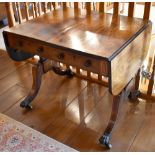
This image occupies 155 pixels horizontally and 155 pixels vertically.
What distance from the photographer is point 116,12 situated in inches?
65.9

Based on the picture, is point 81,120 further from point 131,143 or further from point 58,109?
point 131,143

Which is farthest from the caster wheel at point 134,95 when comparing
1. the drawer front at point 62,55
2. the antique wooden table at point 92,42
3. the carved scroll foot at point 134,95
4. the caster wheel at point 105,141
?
the drawer front at point 62,55

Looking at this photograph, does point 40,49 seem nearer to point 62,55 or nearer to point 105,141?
point 62,55

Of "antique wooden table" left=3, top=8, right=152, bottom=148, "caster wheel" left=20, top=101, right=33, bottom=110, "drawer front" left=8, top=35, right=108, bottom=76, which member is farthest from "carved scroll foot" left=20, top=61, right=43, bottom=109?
"drawer front" left=8, top=35, right=108, bottom=76

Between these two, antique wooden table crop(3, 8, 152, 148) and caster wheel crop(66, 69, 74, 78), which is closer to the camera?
antique wooden table crop(3, 8, 152, 148)

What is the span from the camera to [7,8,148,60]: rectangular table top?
1.23 m

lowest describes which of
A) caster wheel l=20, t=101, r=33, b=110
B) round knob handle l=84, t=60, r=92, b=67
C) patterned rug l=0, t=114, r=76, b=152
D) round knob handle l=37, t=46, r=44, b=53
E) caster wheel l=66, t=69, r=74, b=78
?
patterned rug l=0, t=114, r=76, b=152

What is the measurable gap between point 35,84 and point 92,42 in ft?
2.47

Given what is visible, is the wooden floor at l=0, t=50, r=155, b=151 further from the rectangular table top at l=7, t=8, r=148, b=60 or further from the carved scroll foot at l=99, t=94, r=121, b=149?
the rectangular table top at l=7, t=8, r=148, b=60

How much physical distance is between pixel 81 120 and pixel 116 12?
84 cm

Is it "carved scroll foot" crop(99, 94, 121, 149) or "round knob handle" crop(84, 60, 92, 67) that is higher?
"round knob handle" crop(84, 60, 92, 67)

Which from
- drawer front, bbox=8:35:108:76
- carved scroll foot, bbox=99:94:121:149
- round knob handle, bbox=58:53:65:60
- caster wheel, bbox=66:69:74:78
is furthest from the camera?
caster wheel, bbox=66:69:74:78

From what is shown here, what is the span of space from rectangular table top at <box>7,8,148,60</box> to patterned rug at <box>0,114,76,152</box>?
2.20 ft

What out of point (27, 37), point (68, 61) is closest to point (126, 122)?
A: point (68, 61)
